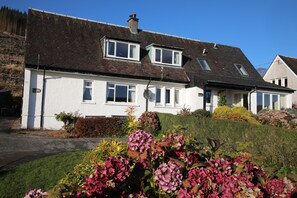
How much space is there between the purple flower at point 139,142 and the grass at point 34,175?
374cm

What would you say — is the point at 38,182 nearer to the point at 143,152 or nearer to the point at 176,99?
the point at 143,152

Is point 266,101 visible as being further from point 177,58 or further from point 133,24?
point 133,24

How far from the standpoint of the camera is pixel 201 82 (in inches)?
722

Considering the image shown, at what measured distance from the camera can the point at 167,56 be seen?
20.6 meters

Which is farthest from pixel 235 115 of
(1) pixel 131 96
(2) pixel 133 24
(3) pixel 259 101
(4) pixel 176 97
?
(2) pixel 133 24

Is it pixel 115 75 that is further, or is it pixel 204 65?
pixel 204 65

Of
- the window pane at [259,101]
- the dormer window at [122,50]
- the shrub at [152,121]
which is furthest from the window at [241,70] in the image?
the shrub at [152,121]

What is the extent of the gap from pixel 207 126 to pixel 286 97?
15.9 m

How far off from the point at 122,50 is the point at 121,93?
Answer: 3.53 metres

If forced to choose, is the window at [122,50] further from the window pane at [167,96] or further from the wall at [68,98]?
the window pane at [167,96]

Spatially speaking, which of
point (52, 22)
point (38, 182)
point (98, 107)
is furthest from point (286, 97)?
point (38, 182)

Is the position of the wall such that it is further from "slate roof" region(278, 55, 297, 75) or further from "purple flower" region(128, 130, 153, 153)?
"slate roof" region(278, 55, 297, 75)

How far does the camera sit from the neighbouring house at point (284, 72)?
30.9m

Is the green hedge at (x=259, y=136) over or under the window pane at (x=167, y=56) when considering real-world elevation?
under
